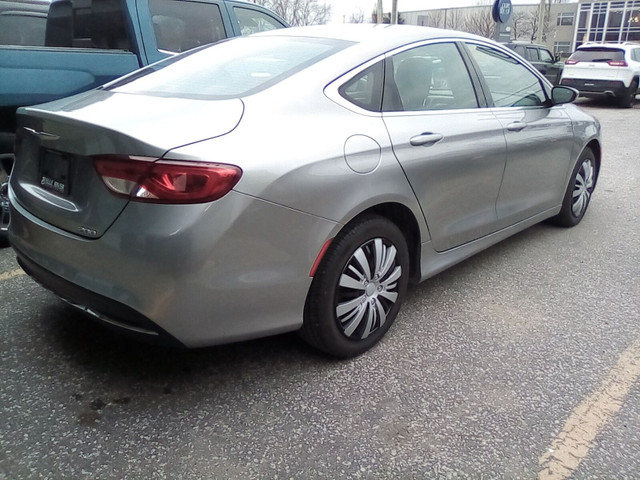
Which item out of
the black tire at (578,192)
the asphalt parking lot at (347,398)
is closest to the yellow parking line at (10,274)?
the asphalt parking lot at (347,398)

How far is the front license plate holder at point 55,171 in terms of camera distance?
2197 mm

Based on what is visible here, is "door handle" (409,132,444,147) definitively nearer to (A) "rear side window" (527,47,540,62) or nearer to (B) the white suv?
(B) the white suv

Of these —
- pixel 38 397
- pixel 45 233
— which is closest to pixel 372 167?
pixel 45 233

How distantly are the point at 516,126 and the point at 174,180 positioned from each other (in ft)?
8.03

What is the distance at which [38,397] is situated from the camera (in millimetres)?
2301

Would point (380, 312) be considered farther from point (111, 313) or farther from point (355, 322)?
point (111, 313)

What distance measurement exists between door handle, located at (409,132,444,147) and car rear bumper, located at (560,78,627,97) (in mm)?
14516

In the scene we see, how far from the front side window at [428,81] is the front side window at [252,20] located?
286cm

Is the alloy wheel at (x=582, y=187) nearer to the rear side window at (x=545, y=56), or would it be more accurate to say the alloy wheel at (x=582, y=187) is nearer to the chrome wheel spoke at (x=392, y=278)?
the chrome wheel spoke at (x=392, y=278)

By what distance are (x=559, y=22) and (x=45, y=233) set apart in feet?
233

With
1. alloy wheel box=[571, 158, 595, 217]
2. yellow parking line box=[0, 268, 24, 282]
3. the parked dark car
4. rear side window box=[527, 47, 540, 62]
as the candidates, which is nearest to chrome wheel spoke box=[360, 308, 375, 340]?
yellow parking line box=[0, 268, 24, 282]

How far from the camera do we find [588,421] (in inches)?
89.3

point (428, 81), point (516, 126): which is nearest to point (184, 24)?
point (428, 81)

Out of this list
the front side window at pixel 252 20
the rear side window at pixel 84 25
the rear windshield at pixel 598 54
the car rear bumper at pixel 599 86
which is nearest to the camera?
the rear side window at pixel 84 25
